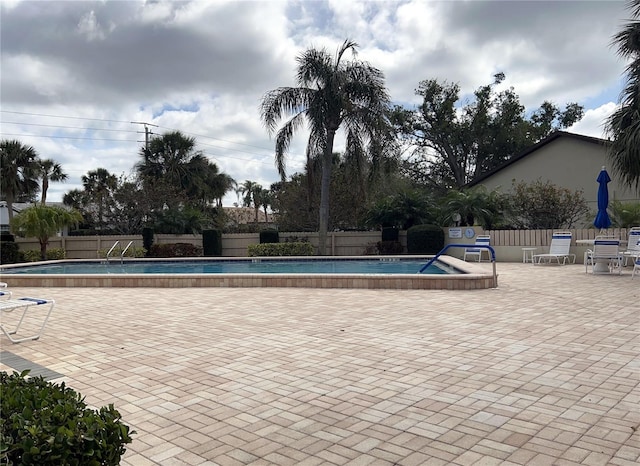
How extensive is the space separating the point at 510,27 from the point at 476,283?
15.4ft

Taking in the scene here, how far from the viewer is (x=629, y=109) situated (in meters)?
12.9

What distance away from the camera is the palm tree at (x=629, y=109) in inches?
493

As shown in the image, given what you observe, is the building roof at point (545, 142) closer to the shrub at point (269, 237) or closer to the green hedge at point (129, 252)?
the shrub at point (269, 237)

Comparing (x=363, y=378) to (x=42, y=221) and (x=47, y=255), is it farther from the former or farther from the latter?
(x=47, y=255)

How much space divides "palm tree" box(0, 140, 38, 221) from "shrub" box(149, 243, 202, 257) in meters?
12.5

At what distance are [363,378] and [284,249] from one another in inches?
660

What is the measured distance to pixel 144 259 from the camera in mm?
19703

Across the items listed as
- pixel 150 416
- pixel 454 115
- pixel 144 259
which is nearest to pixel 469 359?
pixel 150 416

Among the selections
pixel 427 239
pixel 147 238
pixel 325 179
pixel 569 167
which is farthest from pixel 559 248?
pixel 147 238

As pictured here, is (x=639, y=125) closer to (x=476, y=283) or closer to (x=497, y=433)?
(x=476, y=283)

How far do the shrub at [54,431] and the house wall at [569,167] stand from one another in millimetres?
24336

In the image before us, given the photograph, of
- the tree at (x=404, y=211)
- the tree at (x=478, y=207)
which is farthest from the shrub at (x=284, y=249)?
the tree at (x=478, y=207)

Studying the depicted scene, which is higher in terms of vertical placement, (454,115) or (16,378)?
(454,115)

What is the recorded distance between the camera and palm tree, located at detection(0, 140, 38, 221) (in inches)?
1099
